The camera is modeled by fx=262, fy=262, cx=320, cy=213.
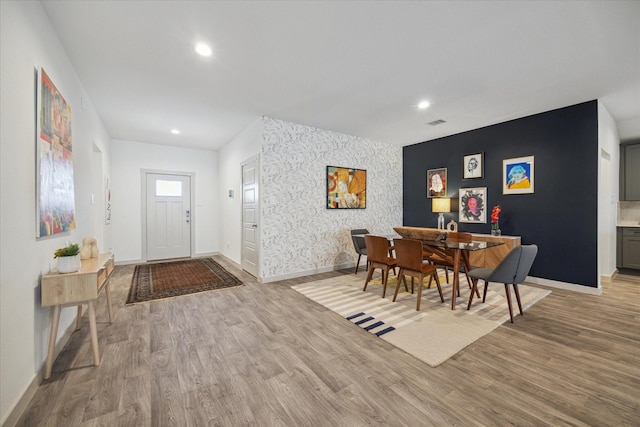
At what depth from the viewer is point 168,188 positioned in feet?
20.9

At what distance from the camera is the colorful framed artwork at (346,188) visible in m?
5.20

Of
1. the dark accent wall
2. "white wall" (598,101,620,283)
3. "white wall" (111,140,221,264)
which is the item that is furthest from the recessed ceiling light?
"white wall" (598,101,620,283)

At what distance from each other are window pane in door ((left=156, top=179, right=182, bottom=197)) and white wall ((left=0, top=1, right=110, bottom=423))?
433 centimetres

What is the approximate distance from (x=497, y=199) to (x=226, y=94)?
15.8 feet

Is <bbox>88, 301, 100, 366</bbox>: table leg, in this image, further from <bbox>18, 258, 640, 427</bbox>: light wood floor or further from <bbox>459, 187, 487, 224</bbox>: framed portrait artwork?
<bbox>459, 187, 487, 224</bbox>: framed portrait artwork

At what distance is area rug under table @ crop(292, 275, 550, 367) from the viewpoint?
239 cm

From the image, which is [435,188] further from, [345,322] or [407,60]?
[345,322]

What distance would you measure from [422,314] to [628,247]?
5091 mm

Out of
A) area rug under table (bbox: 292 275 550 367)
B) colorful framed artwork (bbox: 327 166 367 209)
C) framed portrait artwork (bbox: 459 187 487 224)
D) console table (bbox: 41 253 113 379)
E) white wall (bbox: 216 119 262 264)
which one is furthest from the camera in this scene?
colorful framed artwork (bbox: 327 166 367 209)

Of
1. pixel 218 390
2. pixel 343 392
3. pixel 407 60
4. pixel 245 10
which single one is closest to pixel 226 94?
pixel 245 10

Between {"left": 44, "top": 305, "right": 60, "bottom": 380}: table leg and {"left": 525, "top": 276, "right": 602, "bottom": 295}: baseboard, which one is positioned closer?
{"left": 44, "top": 305, "right": 60, "bottom": 380}: table leg

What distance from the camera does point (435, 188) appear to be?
5.69 meters

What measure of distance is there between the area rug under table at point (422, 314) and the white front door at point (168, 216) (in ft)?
12.7

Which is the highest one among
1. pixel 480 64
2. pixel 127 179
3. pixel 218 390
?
pixel 480 64
